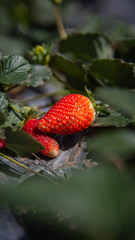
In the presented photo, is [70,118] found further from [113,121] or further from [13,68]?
[13,68]

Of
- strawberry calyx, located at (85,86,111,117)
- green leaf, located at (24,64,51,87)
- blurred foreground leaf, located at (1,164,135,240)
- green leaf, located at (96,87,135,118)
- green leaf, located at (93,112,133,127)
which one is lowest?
green leaf, located at (93,112,133,127)

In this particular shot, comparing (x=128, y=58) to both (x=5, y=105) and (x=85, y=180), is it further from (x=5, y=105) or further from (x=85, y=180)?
(x=85, y=180)

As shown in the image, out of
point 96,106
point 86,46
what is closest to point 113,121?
point 96,106

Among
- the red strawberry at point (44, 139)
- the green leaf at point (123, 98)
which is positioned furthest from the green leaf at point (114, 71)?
the green leaf at point (123, 98)

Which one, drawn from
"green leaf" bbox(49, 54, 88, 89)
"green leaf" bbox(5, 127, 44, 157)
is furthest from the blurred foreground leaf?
"green leaf" bbox(49, 54, 88, 89)

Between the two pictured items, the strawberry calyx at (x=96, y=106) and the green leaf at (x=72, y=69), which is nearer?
the strawberry calyx at (x=96, y=106)

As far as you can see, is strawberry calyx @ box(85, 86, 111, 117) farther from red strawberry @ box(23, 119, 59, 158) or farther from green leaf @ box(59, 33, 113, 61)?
green leaf @ box(59, 33, 113, 61)

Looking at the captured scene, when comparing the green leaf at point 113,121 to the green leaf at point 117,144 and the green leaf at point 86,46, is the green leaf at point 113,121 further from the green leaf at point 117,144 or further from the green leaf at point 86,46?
the green leaf at point 86,46
